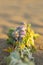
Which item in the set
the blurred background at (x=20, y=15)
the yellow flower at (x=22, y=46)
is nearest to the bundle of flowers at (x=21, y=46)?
the yellow flower at (x=22, y=46)

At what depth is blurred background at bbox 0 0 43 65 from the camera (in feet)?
9.73

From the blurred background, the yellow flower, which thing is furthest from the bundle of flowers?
the blurred background

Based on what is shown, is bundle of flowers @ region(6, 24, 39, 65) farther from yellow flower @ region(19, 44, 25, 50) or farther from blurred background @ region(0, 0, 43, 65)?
blurred background @ region(0, 0, 43, 65)

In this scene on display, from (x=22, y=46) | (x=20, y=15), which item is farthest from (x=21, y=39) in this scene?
(x=20, y=15)

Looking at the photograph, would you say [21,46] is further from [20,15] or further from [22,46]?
[20,15]

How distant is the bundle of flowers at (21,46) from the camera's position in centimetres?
225

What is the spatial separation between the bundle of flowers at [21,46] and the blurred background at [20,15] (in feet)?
0.49

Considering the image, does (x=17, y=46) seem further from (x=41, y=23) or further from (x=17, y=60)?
(x=41, y=23)

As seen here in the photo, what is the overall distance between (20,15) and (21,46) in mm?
972

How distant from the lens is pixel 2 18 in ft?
10.6

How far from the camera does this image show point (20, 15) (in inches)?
129

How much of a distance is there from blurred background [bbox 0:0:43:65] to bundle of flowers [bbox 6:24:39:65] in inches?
5.9

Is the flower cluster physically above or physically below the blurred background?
below

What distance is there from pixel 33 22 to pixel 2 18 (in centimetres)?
50
